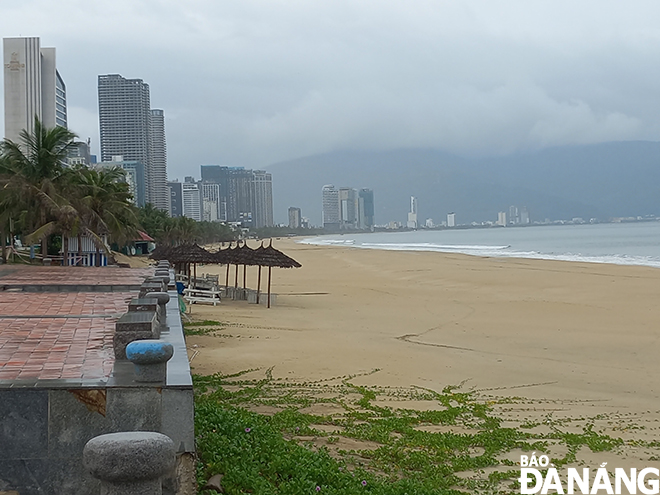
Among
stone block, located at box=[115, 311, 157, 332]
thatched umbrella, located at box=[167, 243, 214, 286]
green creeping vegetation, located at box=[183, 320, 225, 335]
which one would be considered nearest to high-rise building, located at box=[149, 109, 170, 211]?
thatched umbrella, located at box=[167, 243, 214, 286]

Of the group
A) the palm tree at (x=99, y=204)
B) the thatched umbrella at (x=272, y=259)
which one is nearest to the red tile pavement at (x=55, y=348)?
the thatched umbrella at (x=272, y=259)

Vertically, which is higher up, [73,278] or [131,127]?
[131,127]

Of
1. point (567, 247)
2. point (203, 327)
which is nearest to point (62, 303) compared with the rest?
point (203, 327)

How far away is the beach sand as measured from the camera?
920 cm

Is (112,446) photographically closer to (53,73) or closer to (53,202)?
(53,202)

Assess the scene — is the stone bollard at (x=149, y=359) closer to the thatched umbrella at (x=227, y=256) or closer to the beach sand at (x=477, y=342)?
the beach sand at (x=477, y=342)

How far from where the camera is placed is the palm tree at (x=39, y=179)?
2522cm

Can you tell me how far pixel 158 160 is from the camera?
18000cm

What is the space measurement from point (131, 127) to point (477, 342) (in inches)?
6866

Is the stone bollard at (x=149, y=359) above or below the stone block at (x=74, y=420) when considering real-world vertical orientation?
above

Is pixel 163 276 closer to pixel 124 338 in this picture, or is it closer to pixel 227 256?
pixel 124 338

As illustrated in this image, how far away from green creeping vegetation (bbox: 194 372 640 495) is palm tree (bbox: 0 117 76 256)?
19.1 metres

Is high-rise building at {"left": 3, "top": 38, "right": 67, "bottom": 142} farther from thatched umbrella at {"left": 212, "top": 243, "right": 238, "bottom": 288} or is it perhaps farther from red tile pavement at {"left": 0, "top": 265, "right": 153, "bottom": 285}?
Answer: red tile pavement at {"left": 0, "top": 265, "right": 153, "bottom": 285}

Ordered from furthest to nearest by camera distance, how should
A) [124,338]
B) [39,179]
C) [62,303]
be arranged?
[39,179]
[62,303]
[124,338]
